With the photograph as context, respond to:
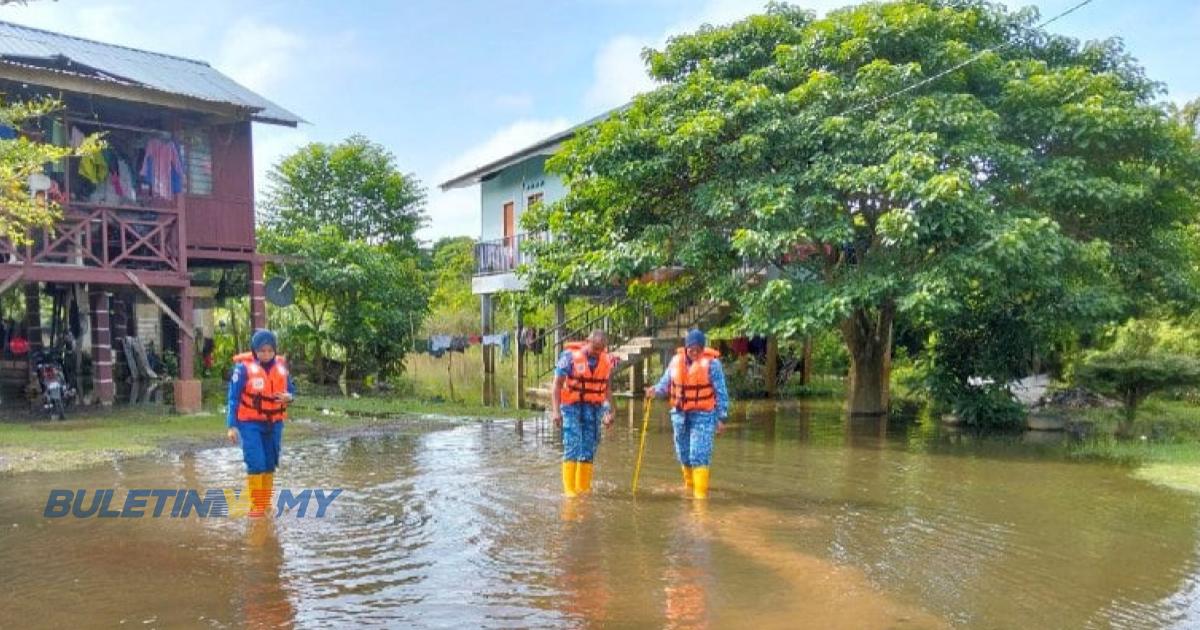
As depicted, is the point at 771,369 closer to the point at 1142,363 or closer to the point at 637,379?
the point at 637,379

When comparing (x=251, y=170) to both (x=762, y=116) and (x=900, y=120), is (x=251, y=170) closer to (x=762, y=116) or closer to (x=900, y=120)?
(x=762, y=116)

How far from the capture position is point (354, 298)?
2288 centimetres

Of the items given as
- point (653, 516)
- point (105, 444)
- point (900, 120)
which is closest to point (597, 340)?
point (653, 516)

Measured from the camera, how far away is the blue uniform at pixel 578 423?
29.9 feet

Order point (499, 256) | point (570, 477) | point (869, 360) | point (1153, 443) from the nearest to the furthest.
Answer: point (570, 477) → point (1153, 443) → point (869, 360) → point (499, 256)

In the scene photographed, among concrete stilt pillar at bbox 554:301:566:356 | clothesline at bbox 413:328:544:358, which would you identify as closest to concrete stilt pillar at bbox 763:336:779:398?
concrete stilt pillar at bbox 554:301:566:356

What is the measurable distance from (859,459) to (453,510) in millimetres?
5758

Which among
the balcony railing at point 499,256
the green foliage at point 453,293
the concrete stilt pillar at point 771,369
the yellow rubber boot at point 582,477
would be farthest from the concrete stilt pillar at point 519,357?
the yellow rubber boot at point 582,477

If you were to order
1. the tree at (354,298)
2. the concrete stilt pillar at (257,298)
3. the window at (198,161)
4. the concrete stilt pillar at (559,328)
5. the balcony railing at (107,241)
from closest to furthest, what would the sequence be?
the balcony railing at (107,241) < the window at (198,161) < the concrete stilt pillar at (257,298) < the concrete stilt pillar at (559,328) < the tree at (354,298)

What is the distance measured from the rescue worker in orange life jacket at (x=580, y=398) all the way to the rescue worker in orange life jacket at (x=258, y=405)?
258cm

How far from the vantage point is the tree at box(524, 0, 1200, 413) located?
1253 cm

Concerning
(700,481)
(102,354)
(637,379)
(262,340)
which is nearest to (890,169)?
(700,481)

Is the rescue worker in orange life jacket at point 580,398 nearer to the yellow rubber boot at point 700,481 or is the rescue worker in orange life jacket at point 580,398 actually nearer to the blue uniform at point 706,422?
the blue uniform at point 706,422

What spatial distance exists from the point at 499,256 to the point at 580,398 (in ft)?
48.9
